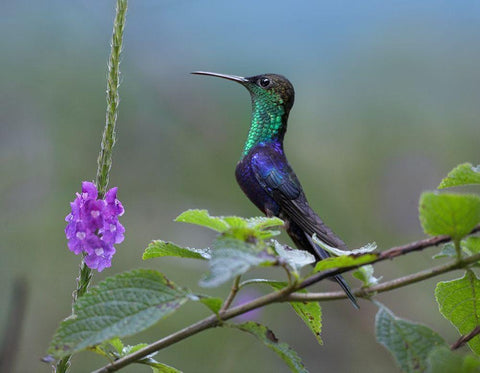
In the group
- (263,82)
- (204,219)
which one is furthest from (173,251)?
(263,82)

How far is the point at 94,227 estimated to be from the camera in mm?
905

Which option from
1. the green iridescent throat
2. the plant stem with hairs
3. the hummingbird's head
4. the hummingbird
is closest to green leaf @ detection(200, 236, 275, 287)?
the plant stem with hairs

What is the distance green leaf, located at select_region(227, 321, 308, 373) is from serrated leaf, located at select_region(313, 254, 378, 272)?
111 millimetres

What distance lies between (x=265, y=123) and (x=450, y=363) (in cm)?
110

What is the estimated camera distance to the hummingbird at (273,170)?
4.56 ft

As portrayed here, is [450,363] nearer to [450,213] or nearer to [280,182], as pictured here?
[450,213]

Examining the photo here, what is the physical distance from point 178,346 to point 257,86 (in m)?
2.59

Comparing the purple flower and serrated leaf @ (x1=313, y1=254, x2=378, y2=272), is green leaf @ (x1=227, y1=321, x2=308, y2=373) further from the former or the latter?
the purple flower

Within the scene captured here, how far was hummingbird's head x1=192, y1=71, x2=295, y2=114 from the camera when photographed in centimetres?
166

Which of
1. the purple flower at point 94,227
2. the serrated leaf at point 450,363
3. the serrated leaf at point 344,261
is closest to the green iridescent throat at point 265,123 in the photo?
the purple flower at point 94,227

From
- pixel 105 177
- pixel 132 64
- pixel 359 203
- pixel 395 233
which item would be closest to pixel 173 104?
pixel 132 64

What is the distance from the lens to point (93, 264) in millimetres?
877

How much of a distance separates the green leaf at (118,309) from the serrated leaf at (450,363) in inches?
10.2

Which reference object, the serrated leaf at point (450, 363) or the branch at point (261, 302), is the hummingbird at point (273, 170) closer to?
the branch at point (261, 302)
